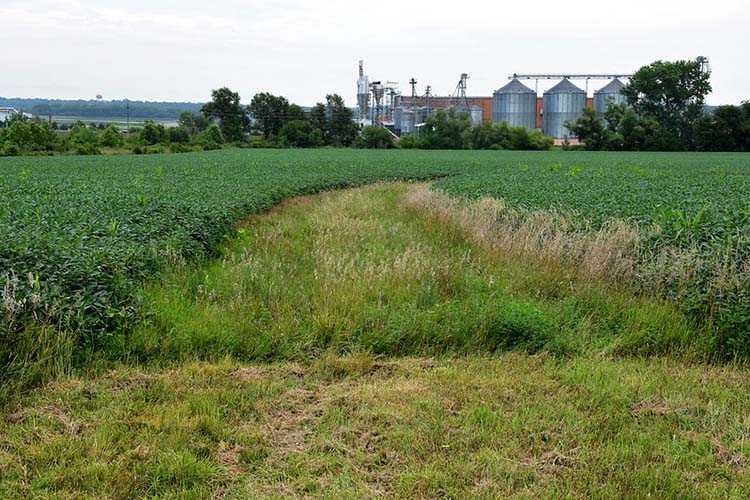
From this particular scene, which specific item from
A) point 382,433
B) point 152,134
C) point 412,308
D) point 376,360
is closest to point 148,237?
point 412,308

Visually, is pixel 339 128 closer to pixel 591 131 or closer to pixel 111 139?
pixel 111 139

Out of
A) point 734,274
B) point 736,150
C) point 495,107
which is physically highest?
point 495,107

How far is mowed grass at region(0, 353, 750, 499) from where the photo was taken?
12.7 ft

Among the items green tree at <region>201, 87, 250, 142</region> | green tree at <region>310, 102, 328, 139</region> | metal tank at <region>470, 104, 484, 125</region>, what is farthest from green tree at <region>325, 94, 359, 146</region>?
metal tank at <region>470, 104, 484, 125</region>

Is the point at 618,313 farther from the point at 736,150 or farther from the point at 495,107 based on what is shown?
the point at 495,107

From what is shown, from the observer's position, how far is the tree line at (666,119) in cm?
7400

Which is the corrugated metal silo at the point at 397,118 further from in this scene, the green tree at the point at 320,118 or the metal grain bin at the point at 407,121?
the green tree at the point at 320,118

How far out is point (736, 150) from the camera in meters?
73.5

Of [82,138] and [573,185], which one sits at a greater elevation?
[82,138]

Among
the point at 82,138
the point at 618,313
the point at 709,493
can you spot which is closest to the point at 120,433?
the point at 709,493

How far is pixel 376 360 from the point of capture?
629 centimetres

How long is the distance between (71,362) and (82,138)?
71093 mm

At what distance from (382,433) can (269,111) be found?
103 metres

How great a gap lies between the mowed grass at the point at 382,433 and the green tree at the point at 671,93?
8258cm
